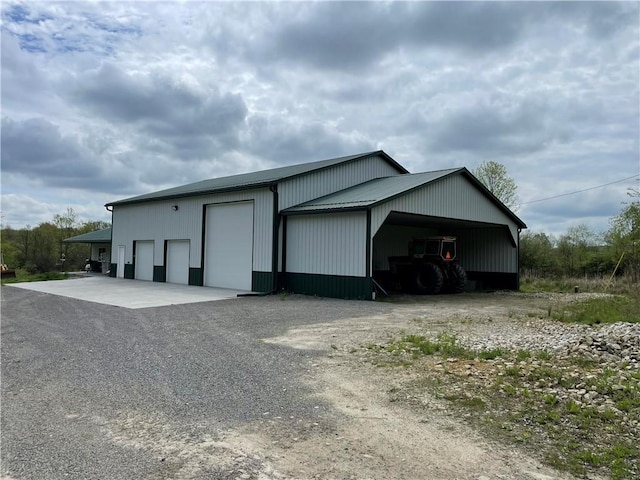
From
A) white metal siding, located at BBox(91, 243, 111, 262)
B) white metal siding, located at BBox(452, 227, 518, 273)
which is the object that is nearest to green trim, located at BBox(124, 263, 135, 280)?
white metal siding, located at BBox(91, 243, 111, 262)

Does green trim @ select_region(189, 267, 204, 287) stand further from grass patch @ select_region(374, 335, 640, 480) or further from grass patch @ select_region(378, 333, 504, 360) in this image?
grass patch @ select_region(374, 335, 640, 480)

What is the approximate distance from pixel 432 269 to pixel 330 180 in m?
5.33

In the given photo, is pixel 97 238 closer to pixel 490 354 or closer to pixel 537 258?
pixel 537 258

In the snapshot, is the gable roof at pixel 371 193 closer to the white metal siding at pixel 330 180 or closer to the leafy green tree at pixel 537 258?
the white metal siding at pixel 330 180

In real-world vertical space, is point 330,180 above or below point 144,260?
above

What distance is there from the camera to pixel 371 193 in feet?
54.9

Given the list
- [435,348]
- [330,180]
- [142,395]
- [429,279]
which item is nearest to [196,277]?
[330,180]

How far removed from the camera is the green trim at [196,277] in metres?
20.3

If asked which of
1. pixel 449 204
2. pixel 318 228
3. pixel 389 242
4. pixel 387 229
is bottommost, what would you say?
pixel 389 242

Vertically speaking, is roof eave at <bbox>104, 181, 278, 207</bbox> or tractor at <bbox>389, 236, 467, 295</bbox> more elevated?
roof eave at <bbox>104, 181, 278, 207</bbox>

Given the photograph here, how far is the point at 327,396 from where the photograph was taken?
17.0 feet

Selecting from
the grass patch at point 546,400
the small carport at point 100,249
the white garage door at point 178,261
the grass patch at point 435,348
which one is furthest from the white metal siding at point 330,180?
the small carport at point 100,249

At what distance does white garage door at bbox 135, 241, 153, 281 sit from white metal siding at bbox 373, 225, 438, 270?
11.2m

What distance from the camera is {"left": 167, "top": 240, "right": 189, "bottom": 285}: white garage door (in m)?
21.5
